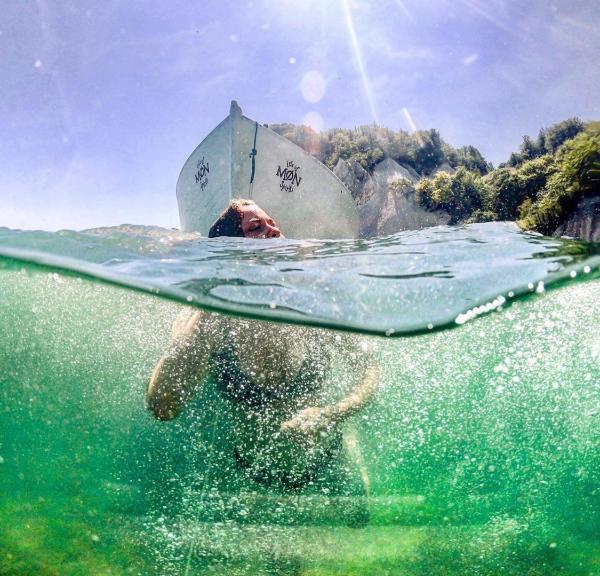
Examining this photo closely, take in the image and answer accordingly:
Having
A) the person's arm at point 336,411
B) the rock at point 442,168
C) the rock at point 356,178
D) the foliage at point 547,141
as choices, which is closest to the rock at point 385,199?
the rock at point 356,178

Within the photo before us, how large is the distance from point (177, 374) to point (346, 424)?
5.44 feet

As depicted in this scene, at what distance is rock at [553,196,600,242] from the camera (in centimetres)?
860

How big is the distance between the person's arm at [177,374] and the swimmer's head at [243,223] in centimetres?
248

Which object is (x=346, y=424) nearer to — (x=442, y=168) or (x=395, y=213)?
(x=395, y=213)

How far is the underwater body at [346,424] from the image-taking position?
12.8 ft

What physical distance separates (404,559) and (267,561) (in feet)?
3.92

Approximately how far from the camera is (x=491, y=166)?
6238 cm

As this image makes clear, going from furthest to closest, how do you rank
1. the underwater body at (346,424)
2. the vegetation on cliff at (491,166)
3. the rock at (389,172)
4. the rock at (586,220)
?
the rock at (389,172) → the vegetation on cliff at (491,166) → the rock at (586,220) → the underwater body at (346,424)

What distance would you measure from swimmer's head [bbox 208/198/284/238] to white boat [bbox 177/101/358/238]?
22.6ft

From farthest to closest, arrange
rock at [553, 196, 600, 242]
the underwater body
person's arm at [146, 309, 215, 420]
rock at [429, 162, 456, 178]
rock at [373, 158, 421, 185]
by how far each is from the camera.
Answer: rock at [429, 162, 456, 178] < rock at [373, 158, 421, 185] < rock at [553, 196, 600, 242] < the underwater body < person's arm at [146, 309, 215, 420]

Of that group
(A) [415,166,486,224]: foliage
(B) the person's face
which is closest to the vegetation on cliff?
(A) [415,166,486,224]: foliage

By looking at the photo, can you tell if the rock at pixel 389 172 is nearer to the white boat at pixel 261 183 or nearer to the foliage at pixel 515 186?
the foliage at pixel 515 186

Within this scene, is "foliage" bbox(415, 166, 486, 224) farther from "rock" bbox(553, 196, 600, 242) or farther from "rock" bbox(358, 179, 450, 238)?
"rock" bbox(553, 196, 600, 242)

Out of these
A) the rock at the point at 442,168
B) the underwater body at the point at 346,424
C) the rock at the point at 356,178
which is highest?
the rock at the point at 442,168
